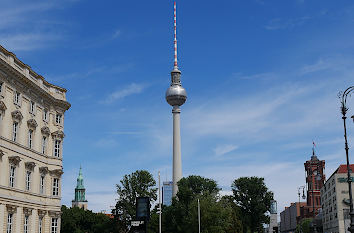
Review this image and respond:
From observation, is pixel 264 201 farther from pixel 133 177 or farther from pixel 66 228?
pixel 66 228

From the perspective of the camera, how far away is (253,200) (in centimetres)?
10312

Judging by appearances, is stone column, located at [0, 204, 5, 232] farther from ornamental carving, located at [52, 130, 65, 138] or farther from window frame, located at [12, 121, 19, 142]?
ornamental carving, located at [52, 130, 65, 138]

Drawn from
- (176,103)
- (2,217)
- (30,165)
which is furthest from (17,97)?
(176,103)

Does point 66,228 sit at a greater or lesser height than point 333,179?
lesser

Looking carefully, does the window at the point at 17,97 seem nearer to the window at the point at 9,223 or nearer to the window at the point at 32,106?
the window at the point at 32,106

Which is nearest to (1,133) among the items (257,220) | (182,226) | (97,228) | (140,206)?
(140,206)

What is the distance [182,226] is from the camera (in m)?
86.7

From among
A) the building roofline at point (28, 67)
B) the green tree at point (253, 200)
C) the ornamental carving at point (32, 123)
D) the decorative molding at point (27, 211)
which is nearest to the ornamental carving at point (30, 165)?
the ornamental carving at point (32, 123)

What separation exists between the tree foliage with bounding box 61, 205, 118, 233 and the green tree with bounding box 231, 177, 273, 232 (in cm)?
2927

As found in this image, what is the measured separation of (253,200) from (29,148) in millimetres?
65851

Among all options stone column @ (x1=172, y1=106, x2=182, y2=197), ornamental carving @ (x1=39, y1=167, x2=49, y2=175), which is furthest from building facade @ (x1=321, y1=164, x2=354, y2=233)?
ornamental carving @ (x1=39, y1=167, x2=49, y2=175)

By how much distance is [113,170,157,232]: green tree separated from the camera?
309ft

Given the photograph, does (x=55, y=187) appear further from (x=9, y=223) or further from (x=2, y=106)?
(x=2, y=106)

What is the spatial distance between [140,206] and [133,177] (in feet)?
223
